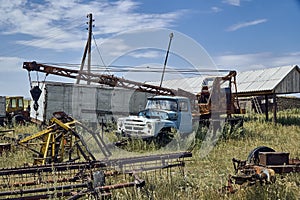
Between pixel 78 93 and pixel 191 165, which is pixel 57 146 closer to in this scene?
pixel 191 165

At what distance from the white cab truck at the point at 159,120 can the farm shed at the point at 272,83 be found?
25.9ft

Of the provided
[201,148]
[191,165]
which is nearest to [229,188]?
[191,165]

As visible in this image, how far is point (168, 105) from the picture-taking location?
12961 millimetres

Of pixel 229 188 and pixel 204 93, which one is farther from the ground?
pixel 204 93

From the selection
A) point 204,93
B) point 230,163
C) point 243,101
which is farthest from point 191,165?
point 243,101

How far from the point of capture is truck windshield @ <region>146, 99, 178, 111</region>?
12867 millimetres

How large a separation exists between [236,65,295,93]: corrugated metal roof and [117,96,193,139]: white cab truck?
8.06 m

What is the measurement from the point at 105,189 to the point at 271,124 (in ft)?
50.2

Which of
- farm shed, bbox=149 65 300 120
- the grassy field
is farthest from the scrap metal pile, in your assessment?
farm shed, bbox=149 65 300 120

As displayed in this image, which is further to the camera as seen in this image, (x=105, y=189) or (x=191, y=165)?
(x=191, y=165)

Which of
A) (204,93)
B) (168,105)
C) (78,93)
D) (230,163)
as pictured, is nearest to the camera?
(230,163)

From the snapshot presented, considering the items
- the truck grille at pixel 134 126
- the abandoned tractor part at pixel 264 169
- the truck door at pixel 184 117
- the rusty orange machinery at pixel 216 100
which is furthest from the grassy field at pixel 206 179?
the rusty orange machinery at pixel 216 100

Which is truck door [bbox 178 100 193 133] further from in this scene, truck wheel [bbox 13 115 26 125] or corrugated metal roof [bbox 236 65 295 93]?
truck wheel [bbox 13 115 26 125]

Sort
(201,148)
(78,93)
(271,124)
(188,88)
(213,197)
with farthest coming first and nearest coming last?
(188,88)
(78,93)
(271,124)
(201,148)
(213,197)
